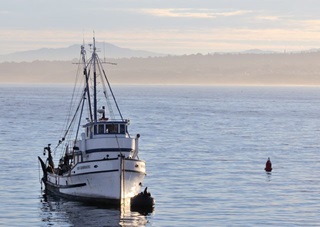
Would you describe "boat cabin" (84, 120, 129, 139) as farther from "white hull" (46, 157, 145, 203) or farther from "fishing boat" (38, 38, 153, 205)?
"white hull" (46, 157, 145, 203)

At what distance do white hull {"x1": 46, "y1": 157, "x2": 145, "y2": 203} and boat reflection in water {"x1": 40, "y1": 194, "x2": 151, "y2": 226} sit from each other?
2.86 feet

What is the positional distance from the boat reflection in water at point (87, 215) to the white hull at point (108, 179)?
0.87m

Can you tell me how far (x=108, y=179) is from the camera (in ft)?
219

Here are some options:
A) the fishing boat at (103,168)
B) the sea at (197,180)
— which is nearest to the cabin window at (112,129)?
the fishing boat at (103,168)

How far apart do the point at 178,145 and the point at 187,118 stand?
7083 centimetres

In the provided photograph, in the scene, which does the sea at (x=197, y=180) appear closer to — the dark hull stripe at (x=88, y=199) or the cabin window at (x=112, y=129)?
the dark hull stripe at (x=88, y=199)

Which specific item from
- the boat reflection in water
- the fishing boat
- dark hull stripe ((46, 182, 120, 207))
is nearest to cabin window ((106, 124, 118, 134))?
the fishing boat

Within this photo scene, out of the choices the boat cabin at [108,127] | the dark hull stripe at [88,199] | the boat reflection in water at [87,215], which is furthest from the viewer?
the boat cabin at [108,127]

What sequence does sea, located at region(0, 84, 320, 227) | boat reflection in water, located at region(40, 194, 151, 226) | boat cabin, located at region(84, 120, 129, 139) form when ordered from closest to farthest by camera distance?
boat reflection in water, located at region(40, 194, 151, 226) < sea, located at region(0, 84, 320, 227) < boat cabin, located at region(84, 120, 129, 139)

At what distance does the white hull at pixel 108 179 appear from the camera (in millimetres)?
66250

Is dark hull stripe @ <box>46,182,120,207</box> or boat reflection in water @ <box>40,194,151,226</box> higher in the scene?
dark hull stripe @ <box>46,182,120,207</box>

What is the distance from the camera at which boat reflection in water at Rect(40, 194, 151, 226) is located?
6238 centimetres

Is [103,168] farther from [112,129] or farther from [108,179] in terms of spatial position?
[112,129]

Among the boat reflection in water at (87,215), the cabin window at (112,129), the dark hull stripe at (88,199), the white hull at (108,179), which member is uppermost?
the cabin window at (112,129)
